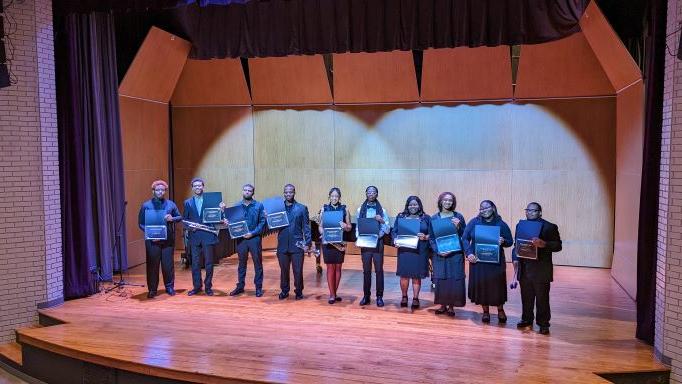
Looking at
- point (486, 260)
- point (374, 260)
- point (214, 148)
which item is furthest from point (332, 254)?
point (214, 148)

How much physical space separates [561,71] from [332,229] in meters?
5.23

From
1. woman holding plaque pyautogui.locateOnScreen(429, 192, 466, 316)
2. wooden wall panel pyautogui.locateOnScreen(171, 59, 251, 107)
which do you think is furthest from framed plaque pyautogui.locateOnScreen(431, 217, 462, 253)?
wooden wall panel pyautogui.locateOnScreen(171, 59, 251, 107)

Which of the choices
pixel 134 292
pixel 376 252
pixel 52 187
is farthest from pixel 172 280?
pixel 376 252

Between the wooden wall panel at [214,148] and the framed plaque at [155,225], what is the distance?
4.15 meters

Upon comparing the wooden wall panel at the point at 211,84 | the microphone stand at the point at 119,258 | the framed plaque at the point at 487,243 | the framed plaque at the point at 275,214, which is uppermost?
the wooden wall panel at the point at 211,84

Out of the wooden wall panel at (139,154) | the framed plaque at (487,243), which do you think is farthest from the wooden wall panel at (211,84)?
the framed plaque at (487,243)

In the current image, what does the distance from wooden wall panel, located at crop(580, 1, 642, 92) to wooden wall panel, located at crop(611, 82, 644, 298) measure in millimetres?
210

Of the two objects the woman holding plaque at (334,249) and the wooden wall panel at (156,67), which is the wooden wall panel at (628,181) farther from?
the wooden wall panel at (156,67)

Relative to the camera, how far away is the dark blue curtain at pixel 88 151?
301 inches

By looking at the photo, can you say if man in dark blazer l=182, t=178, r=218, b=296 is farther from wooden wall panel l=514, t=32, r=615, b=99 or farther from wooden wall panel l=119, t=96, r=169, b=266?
wooden wall panel l=514, t=32, r=615, b=99

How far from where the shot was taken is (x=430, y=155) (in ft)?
35.7

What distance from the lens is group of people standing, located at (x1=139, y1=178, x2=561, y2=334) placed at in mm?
6203

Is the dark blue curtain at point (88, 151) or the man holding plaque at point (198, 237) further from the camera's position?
the man holding plaque at point (198, 237)

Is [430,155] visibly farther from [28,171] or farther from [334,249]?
[28,171]
